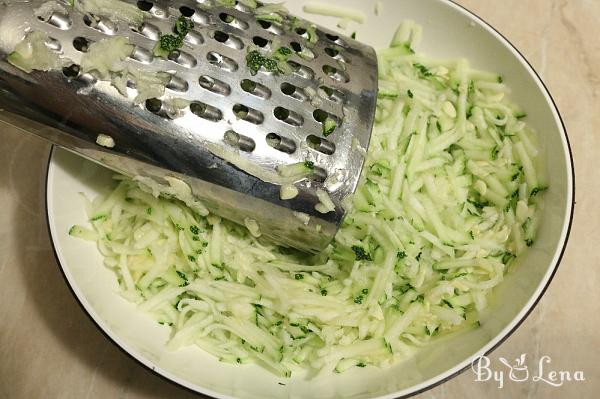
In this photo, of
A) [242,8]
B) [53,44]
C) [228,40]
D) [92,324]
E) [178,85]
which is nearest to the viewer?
[53,44]

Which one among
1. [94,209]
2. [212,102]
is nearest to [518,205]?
[212,102]

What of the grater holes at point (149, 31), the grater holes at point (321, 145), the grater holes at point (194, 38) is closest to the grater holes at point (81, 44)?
the grater holes at point (149, 31)

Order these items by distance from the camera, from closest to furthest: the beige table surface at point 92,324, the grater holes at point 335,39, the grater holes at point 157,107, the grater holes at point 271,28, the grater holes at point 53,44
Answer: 1. the grater holes at point 53,44
2. the grater holes at point 157,107
3. the grater holes at point 271,28
4. the grater holes at point 335,39
5. the beige table surface at point 92,324

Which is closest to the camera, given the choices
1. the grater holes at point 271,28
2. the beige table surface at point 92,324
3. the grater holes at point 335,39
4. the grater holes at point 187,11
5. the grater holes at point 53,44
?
the grater holes at point 53,44

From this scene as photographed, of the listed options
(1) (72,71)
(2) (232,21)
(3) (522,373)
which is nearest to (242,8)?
(2) (232,21)

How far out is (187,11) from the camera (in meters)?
1.51

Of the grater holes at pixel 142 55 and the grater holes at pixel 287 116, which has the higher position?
the grater holes at pixel 142 55

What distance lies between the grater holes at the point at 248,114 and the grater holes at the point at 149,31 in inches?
10.6

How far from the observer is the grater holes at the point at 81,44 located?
1.34 m

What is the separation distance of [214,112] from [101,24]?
347 mm

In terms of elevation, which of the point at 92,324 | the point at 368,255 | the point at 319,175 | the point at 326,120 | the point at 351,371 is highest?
the point at 326,120

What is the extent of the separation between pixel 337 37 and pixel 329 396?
43.3 inches

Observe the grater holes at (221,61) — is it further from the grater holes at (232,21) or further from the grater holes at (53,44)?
the grater holes at (53,44)

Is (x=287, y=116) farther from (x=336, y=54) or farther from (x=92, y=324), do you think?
(x=92, y=324)
